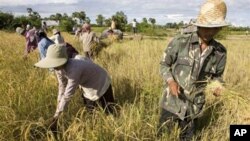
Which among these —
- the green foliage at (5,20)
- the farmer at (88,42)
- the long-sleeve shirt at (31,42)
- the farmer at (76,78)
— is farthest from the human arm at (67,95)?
the green foliage at (5,20)

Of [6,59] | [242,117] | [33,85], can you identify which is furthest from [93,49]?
[242,117]

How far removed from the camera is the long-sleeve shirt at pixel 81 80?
3.30 meters

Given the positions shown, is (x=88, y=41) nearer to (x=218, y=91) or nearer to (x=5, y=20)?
(x=218, y=91)

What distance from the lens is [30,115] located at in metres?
3.60

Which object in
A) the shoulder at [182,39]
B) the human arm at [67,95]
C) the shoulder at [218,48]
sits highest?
the shoulder at [182,39]

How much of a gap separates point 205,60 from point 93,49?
5556mm

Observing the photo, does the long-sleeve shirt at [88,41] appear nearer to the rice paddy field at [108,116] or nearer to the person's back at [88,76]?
the rice paddy field at [108,116]

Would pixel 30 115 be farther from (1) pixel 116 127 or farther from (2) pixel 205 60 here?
(2) pixel 205 60

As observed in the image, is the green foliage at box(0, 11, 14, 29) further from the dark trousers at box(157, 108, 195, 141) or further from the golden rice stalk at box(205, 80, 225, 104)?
the golden rice stalk at box(205, 80, 225, 104)

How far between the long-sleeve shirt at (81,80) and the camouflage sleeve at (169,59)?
32.0 inches

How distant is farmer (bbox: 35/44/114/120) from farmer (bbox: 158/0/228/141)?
706 mm

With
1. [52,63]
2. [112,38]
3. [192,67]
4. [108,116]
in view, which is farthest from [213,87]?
[112,38]

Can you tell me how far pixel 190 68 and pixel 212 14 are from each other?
0.47 metres

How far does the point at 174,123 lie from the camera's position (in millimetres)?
3217
